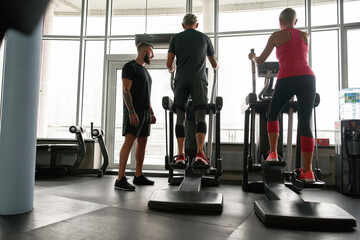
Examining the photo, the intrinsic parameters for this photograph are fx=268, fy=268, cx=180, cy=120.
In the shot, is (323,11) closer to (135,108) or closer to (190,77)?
(190,77)

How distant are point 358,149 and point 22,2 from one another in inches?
150

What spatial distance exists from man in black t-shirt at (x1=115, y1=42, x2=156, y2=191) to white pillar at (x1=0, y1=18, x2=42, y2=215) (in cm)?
121

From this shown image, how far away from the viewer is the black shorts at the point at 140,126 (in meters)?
3.08

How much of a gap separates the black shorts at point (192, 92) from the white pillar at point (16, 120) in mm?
1273

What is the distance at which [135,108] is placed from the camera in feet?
10.4

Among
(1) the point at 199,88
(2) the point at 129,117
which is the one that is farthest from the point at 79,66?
(1) the point at 199,88

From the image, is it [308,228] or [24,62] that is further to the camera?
[24,62]

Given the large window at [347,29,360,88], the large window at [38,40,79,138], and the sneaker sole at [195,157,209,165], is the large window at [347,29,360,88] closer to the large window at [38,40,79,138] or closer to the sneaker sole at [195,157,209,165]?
the sneaker sole at [195,157,209,165]

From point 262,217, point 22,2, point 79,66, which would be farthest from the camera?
point 79,66

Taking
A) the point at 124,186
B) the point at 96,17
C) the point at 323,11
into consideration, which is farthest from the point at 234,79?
the point at 96,17

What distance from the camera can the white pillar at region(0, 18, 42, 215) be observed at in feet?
6.10

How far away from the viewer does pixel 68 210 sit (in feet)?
6.77

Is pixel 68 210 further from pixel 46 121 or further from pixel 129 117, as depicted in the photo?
pixel 46 121

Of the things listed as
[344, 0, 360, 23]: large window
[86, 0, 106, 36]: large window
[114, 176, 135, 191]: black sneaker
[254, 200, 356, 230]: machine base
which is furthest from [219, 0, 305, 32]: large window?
[254, 200, 356, 230]: machine base
